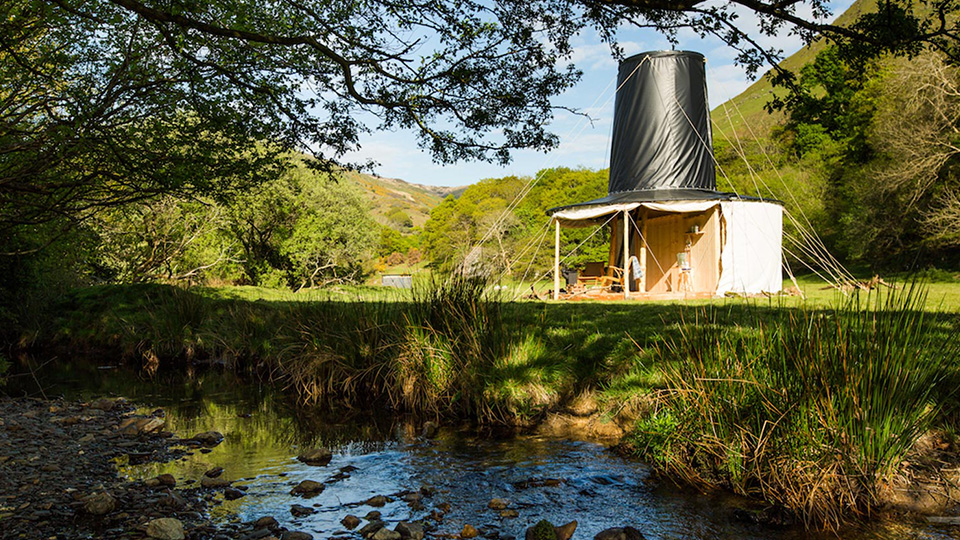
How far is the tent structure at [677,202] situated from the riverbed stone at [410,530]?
34.9 ft

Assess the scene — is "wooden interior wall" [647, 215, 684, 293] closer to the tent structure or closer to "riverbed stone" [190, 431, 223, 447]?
the tent structure

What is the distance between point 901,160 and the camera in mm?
18344

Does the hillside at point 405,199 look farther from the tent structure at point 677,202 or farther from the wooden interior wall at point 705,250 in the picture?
the wooden interior wall at point 705,250

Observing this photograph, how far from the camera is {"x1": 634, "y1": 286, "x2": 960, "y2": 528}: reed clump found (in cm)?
339

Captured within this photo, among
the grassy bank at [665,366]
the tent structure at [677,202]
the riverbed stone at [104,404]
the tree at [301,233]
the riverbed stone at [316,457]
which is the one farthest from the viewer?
the tree at [301,233]

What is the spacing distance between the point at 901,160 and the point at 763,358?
18.3 metres

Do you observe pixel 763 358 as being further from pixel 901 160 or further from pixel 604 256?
pixel 604 256

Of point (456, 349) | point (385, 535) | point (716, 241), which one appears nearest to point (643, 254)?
point (716, 241)

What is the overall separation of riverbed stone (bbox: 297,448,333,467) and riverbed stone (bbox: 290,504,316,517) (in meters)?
1.05

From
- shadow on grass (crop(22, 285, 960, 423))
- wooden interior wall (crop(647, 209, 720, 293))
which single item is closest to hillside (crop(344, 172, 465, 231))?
wooden interior wall (crop(647, 209, 720, 293))

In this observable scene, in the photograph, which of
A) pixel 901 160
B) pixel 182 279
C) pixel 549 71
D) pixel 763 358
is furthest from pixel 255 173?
pixel 901 160

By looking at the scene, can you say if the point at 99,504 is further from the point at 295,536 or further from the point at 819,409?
the point at 819,409

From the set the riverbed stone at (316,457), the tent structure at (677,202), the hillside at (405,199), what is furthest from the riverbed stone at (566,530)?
the hillside at (405,199)

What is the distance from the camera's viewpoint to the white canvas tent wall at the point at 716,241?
44.8 feet
